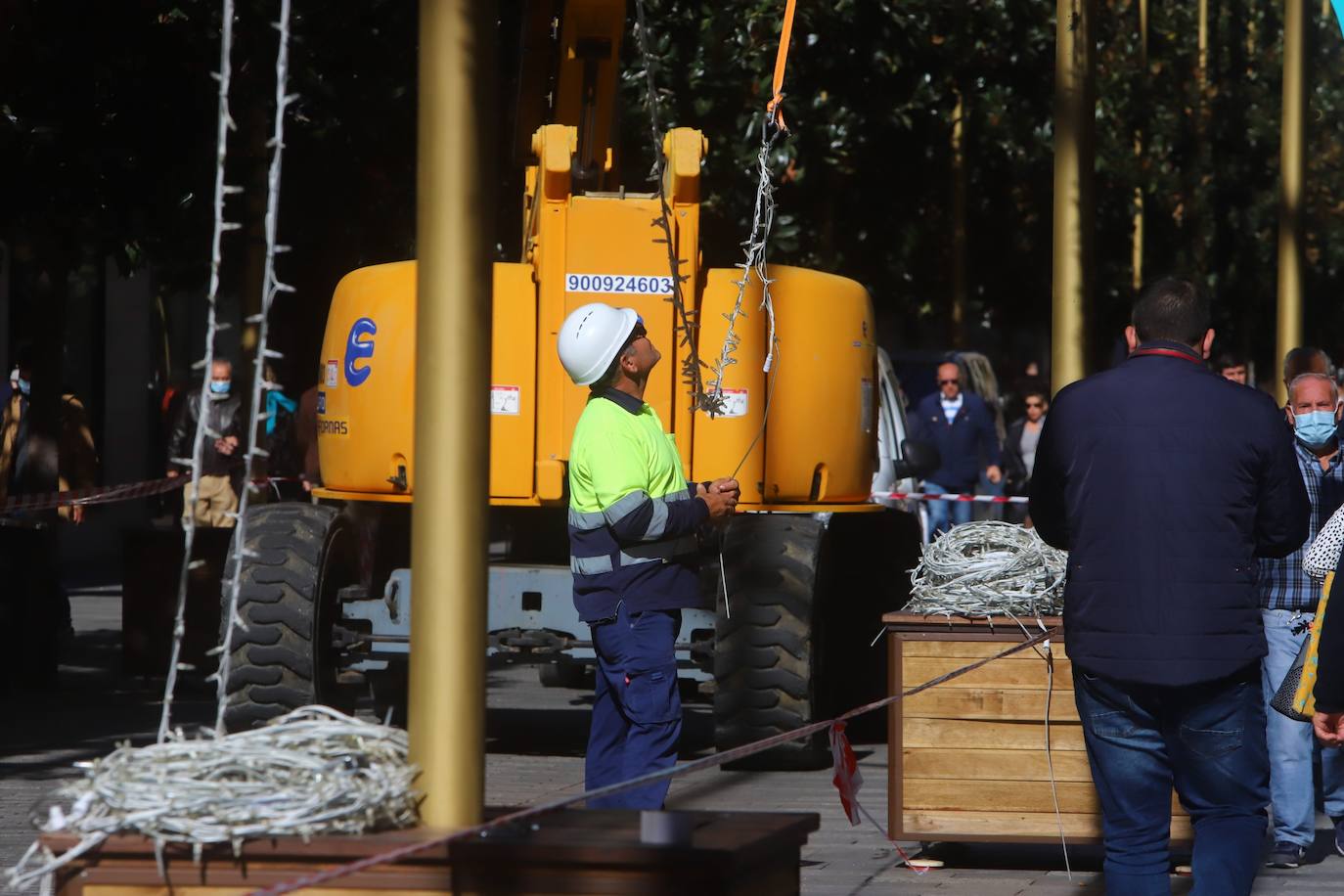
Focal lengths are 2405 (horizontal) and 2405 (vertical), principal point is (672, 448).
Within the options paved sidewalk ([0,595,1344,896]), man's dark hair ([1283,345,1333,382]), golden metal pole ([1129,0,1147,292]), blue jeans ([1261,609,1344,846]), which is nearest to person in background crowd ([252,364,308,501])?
paved sidewalk ([0,595,1344,896])

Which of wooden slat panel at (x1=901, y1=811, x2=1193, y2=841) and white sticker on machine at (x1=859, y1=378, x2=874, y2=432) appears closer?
wooden slat panel at (x1=901, y1=811, x2=1193, y2=841)

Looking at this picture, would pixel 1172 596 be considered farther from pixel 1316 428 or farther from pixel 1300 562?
pixel 1316 428

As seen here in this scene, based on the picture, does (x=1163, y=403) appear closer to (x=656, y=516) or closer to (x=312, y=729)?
(x=656, y=516)

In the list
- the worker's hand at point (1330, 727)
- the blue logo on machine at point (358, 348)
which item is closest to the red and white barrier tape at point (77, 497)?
the blue logo on machine at point (358, 348)

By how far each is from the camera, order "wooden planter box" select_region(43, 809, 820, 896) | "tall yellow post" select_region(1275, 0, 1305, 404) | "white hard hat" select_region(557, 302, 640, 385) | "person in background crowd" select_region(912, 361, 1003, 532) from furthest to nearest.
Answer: "person in background crowd" select_region(912, 361, 1003, 532) < "tall yellow post" select_region(1275, 0, 1305, 404) < "white hard hat" select_region(557, 302, 640, 385) < "wooden planter box" select_region(43, 809, 820, 896)

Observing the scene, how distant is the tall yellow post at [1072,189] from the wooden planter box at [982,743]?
5.63 ft

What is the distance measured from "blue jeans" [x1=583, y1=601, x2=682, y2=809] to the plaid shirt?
7.59 ft

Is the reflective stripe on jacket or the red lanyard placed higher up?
the red lanyard

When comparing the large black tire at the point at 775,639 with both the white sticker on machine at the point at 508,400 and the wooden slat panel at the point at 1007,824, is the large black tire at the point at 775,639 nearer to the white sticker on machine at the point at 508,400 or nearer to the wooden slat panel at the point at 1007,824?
the white sticker on machine at the point at 508,400

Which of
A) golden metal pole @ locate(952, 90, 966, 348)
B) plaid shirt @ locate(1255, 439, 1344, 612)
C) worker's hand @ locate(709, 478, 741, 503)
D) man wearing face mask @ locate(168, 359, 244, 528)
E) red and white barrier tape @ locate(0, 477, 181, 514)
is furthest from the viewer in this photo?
golden metal pole @ locate(952, 90, 966, 348)

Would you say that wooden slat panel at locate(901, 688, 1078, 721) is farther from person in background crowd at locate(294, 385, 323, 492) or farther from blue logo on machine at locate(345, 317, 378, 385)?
person in background crowd at locate(294, 385, 323, 492)

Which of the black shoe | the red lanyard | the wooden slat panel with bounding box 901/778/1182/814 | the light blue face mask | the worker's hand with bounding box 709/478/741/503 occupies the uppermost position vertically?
the red lanyard

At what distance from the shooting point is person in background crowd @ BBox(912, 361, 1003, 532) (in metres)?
20.6

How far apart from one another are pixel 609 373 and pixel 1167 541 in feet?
6.74
